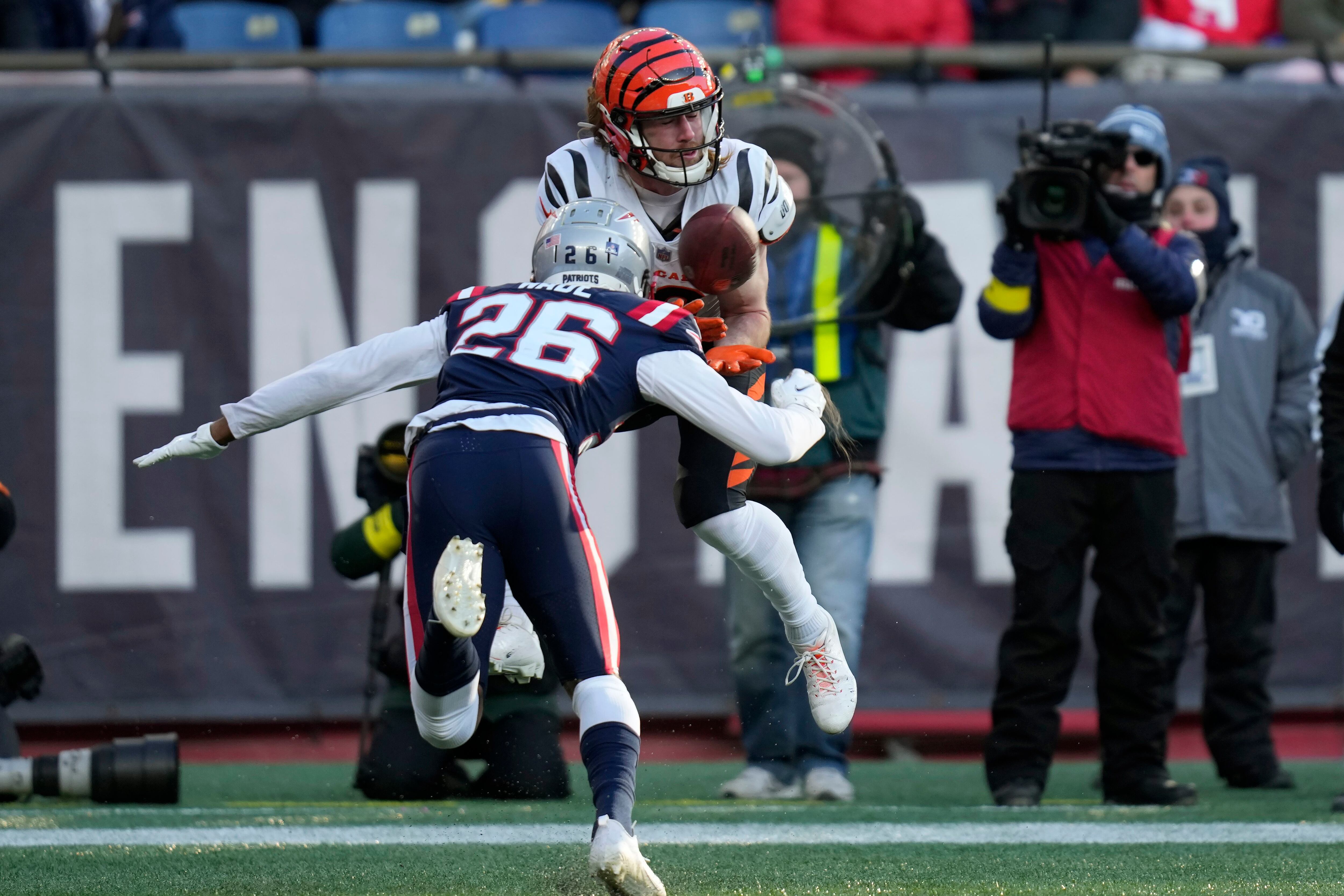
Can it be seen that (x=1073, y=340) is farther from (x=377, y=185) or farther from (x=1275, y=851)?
(x=377, y=185)

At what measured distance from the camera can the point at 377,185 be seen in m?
6.75

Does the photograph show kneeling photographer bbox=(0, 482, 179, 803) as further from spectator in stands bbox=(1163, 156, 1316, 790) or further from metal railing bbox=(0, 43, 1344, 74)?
spectator in stands bbox=(1163, 156, 1316, 790)

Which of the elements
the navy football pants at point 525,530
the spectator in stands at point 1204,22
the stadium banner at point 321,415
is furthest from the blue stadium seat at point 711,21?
the navy football pants at point 525,530

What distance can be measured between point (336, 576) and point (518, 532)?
3.26 meters

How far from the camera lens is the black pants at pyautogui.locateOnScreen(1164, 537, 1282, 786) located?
5.64m

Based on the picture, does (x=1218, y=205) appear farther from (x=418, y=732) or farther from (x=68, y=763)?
(x=68, y=763)

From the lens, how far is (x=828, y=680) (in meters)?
4.19

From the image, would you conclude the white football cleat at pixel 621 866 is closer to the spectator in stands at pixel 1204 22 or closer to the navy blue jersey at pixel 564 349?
the navy blue jersey at pixel 564 349

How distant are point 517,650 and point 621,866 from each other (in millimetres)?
1309

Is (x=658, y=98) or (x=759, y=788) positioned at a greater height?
(x=658, y=98)

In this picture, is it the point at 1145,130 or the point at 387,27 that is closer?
the point at 1145,130

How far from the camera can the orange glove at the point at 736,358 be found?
3.94 meters

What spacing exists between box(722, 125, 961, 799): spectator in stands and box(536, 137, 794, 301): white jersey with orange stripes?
1186 millimetres

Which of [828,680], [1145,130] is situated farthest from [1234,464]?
[828,680]
